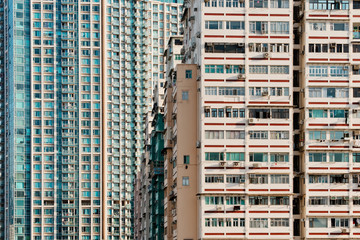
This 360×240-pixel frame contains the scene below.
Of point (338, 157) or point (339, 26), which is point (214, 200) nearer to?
point (338, 157)

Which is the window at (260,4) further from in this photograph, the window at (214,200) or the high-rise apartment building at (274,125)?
the window at (214,200)

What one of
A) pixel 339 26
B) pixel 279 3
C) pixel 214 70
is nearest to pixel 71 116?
pixel 214 70

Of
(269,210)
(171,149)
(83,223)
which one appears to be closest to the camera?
(269,210)

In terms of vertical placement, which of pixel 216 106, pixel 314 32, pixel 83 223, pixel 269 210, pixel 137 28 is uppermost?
pixel 137 28

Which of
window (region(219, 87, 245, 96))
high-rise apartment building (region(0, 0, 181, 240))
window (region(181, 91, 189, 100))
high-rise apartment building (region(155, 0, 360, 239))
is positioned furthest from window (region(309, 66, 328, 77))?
high-rise apartment building (region(0, 0, 181, 240))

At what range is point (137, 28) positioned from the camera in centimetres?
14638

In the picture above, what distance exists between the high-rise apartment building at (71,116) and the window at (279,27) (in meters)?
75.1

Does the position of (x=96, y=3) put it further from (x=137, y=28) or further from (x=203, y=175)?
(x=203, y=175)

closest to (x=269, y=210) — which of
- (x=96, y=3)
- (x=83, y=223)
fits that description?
(x=83, y=223)

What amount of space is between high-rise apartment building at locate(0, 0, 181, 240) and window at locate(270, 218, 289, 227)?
73297 millimetres

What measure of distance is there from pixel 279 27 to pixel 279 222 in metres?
15.3

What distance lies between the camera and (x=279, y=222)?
68.0 m

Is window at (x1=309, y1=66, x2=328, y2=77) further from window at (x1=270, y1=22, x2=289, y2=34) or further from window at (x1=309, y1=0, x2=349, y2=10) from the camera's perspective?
window at (x1=309, y1=0, x2=349, y2=10)

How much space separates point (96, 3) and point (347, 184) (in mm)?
83499
